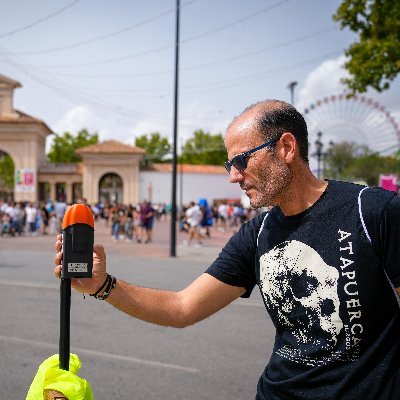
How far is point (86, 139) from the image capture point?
88.0 metres

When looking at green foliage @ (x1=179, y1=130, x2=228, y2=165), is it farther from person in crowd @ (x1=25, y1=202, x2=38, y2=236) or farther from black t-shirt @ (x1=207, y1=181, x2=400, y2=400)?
black t-shirt @ (x1=207, y1=181, x2=400, y2=400)

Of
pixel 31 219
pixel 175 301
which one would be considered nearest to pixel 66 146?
pixel 31 219

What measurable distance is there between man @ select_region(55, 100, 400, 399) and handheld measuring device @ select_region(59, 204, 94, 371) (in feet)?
0.21

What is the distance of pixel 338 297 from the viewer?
174 cm

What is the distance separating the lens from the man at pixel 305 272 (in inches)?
67.4

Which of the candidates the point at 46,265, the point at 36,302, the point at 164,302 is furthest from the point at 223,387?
the point at 46,265

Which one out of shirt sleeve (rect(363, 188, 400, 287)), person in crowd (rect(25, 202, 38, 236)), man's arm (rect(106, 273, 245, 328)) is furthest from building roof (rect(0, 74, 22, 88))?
shirt sleeve (rect(363, 188, 400, 287))

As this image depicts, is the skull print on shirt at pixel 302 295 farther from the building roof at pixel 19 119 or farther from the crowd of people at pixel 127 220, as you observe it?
the building roof at pixel 19 119

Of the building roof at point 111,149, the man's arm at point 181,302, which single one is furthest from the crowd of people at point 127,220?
the building roof at point 111,149

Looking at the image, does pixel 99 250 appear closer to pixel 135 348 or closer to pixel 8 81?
pixel 135 348

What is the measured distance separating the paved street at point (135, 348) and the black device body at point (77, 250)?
2.83m

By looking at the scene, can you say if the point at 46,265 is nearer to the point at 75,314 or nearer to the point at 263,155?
the point at 75,314

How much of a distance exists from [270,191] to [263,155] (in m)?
0.13

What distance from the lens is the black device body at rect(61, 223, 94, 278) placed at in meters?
1.67
